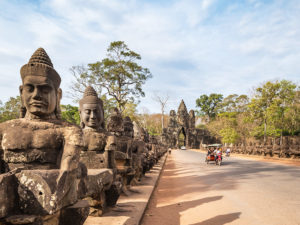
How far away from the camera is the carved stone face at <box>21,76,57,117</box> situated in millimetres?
2320

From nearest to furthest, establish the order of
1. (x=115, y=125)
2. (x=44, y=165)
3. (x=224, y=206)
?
(x=44, y=165) < (x=224, y=206) < (x=115, y=125)

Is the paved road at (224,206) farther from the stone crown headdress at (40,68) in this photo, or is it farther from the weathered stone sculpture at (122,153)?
the stone crown headdress at (40,68)

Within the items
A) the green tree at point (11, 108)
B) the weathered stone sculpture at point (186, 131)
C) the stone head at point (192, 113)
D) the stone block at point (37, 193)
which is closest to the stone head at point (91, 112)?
the stone block at point (37, 193)

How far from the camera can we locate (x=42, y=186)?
60.4 inches

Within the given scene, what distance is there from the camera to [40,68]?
7.74ft

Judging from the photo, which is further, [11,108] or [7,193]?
[11,108]

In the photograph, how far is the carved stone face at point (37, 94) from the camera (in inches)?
91.4

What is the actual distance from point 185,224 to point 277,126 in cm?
2583

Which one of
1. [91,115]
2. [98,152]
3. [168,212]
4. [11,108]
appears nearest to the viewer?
[98,152]

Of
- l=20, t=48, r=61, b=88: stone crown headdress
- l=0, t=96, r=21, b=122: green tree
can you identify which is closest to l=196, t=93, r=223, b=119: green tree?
l=0, t=96, r=21, b=122: green tree

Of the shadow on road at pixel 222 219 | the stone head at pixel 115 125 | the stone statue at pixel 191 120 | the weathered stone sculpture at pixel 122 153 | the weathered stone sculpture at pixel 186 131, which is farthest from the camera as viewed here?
the stone statue at pixel 191 120

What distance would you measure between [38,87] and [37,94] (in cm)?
8

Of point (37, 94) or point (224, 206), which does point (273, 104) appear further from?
point (37, 94)

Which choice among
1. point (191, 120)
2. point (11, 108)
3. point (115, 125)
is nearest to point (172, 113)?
point (191, 120)
